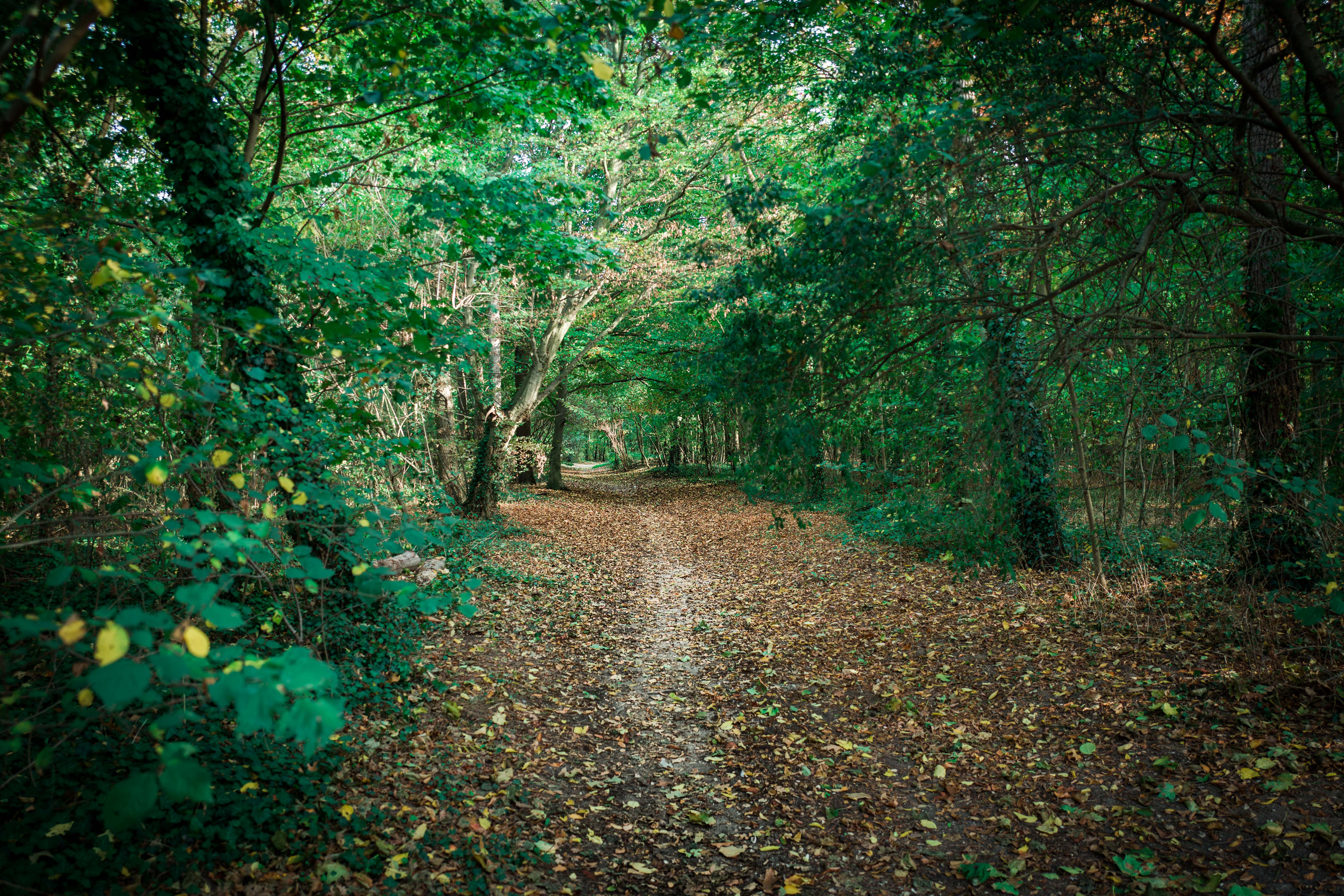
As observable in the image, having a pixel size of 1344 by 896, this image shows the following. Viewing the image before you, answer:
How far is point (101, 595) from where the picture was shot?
4543 mm

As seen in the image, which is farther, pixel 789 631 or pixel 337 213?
pixel 789 631

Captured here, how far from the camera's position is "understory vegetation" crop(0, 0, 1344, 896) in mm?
2846

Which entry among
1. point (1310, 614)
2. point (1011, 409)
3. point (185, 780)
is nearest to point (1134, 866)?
point (1310, 614)

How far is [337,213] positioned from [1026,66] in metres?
6.48

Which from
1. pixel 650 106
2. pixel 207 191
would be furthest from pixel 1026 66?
pixel 650 106

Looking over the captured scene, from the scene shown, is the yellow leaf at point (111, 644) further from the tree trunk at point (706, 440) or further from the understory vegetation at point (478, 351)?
the tree trunk at point (706, 440)

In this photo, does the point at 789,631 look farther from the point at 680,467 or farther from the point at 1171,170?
the point at 680,467

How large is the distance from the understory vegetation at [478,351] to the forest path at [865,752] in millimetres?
157

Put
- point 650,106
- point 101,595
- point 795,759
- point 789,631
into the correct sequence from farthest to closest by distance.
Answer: point 650,106, point 789,631, point 795,759, point 101,595

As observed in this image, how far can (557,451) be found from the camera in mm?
22703

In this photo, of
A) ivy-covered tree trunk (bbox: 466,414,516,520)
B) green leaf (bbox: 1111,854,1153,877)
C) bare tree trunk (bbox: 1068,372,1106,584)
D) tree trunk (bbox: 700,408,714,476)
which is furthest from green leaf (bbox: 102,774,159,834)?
tree trunk (bbox: 700,408,714,476)

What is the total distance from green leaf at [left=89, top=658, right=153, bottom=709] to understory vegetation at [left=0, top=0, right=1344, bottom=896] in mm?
10

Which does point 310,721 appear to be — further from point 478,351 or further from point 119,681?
point 478,351

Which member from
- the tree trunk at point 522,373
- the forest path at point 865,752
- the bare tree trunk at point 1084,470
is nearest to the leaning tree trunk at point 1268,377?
the bare tree trunk at point 1084,470
